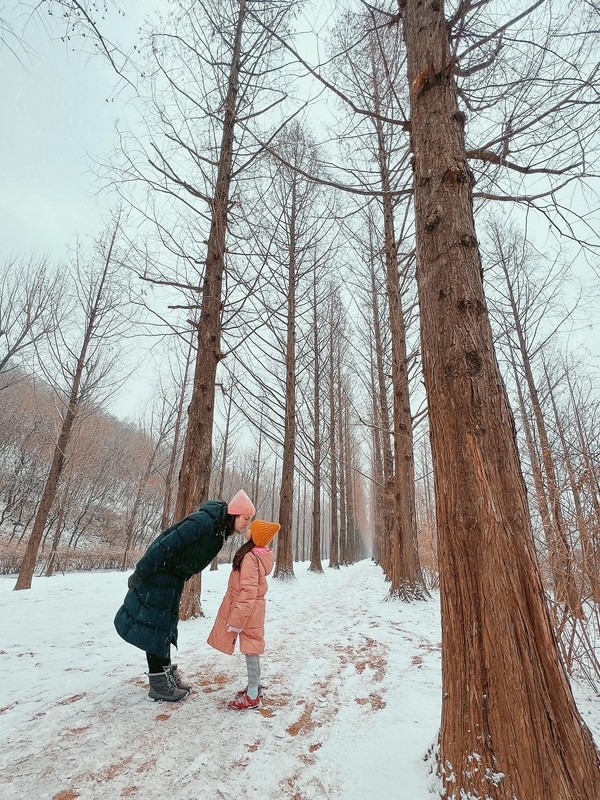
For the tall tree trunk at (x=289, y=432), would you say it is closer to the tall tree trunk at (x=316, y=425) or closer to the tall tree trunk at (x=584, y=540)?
the tall tree trunk at (x=316, y=425)

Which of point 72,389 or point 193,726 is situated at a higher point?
point 72,389

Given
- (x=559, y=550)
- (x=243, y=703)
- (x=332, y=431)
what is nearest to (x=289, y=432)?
(x=332, y=431)

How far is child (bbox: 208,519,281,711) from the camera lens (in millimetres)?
2453

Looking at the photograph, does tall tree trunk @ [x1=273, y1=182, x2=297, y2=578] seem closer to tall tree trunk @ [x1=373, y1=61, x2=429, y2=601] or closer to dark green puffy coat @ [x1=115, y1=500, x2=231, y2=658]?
tall tree trunk @ [x1=373, y1=61, x2=429, y2=601]

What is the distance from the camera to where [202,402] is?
16.8ft

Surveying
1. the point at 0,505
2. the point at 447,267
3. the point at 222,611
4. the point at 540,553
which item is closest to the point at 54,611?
the point at 222,611

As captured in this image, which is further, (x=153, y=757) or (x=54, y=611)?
(x=54, y=611)

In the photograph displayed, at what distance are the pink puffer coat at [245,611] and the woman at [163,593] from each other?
26cm

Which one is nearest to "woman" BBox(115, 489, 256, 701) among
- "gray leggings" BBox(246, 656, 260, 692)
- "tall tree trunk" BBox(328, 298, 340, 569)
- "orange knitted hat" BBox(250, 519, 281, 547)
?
→ "orange knitted hat" BBox(250, 519, 281, 547)

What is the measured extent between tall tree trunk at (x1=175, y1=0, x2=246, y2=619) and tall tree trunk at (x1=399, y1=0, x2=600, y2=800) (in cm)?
365

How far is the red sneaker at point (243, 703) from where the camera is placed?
237 centimetres

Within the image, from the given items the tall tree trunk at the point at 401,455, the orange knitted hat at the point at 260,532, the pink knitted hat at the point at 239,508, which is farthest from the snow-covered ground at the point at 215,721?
the tall tree trunk at the point at 401,455

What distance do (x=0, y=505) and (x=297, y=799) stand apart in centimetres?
3025

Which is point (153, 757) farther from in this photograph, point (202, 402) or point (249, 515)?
point (202, 402)
